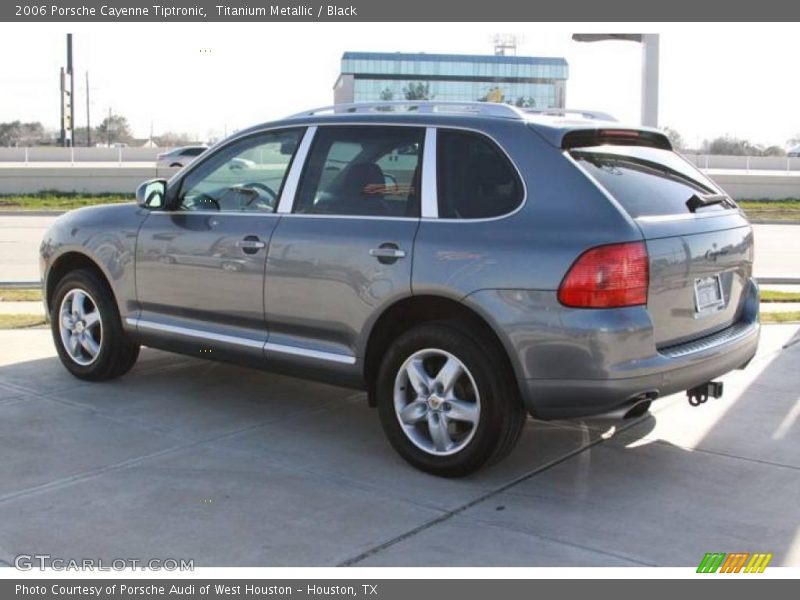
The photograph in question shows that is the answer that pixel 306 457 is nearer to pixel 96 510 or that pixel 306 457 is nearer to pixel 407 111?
pixel 96 510

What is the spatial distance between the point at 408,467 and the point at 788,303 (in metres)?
7.03

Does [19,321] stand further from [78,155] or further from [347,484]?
[78,155]

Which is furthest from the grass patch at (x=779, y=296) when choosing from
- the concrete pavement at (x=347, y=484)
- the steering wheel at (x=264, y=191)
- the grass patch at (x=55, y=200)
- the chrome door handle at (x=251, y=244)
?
the grass patch at (x=55, y=200)

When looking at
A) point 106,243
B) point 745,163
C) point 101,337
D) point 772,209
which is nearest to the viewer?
point 106,243

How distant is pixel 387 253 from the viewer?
492 centimetres

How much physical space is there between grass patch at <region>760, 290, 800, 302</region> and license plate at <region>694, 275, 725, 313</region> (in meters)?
6.16

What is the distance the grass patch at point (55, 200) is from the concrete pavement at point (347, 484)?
23.0 meters

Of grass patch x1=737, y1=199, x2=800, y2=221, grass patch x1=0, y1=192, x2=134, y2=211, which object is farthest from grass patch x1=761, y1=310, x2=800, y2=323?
grass patch x1=0, y1=192, x2=134, y2=211

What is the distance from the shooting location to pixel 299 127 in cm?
566

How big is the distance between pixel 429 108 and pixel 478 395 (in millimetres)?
1675

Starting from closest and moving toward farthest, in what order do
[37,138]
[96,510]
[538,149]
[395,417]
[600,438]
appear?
[96,510] < [538,149] < [395,417] < [600,438] < [37,138]

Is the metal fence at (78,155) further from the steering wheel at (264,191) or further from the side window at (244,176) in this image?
the steering wheel at (264,191)

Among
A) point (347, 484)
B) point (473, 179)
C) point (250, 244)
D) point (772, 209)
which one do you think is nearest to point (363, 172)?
point (473, 179)

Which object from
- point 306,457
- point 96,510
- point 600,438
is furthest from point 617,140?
point 96,510
